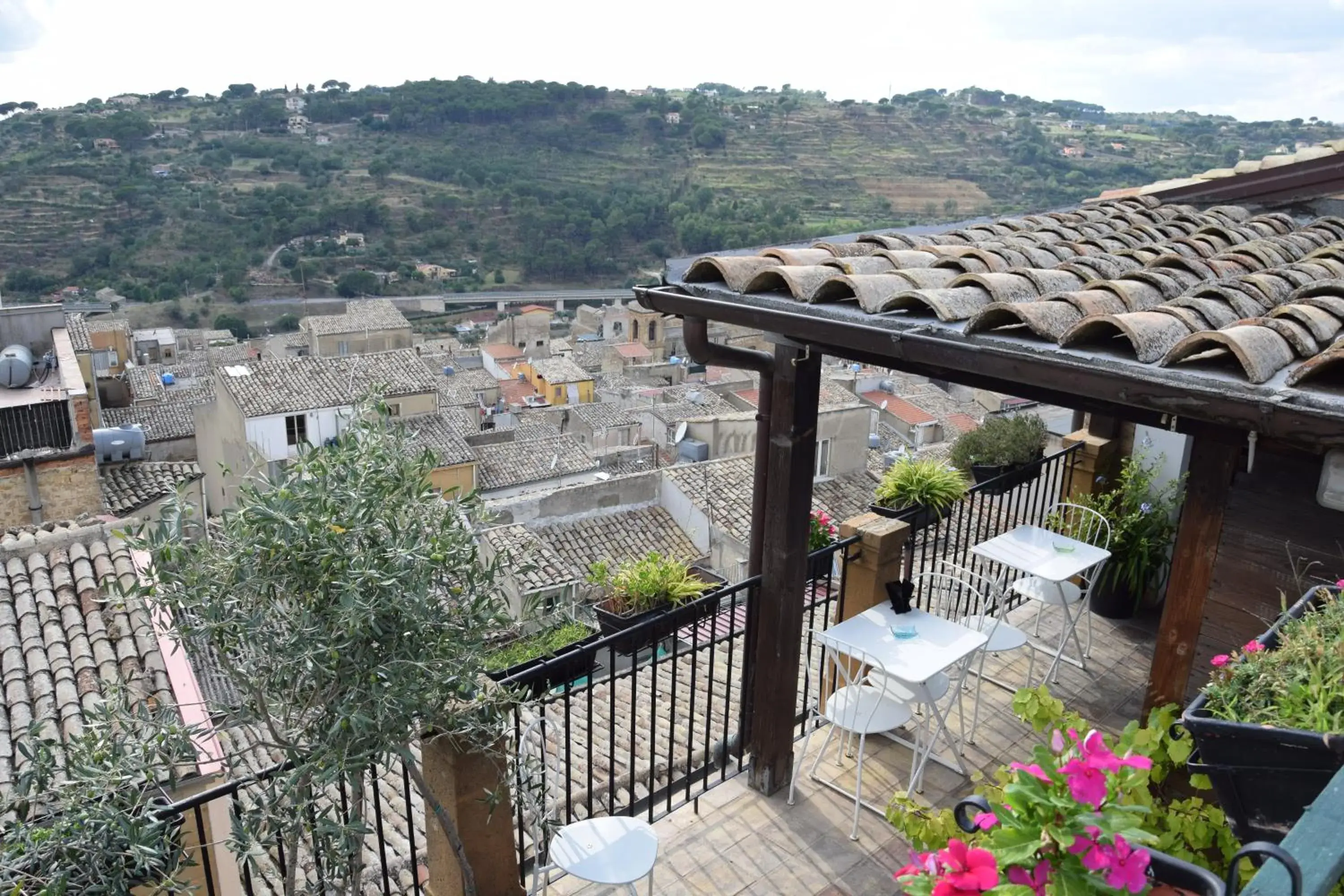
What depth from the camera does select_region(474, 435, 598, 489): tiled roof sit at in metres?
25.1

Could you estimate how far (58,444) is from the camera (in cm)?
1366

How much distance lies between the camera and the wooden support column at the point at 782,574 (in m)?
3.75

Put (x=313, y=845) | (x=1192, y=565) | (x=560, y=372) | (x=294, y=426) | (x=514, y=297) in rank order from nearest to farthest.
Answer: (x=313, y=845), (x=1192, y=565), (x=294, y=426), (x=560, y=372), (x=514, y=297)

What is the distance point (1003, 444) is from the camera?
27.2ft

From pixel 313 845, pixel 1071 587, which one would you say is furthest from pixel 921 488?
pixel 313 845

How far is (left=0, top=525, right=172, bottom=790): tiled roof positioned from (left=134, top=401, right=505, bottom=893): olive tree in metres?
2.75

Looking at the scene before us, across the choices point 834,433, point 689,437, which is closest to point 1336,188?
point 834,433

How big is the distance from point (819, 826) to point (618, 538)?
12523 mm

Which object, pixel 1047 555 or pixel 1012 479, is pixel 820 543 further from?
pixel 1047 555

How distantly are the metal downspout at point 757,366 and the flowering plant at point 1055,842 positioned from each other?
2411 millimetres

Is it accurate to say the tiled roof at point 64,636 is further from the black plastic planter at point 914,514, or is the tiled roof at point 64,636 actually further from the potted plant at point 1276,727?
the potted plant at point 1276,727

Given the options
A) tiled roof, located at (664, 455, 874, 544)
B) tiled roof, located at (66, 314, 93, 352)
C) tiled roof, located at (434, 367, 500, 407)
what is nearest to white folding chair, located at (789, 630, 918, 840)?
tiled roof, located at (664, 455, 874, 544)

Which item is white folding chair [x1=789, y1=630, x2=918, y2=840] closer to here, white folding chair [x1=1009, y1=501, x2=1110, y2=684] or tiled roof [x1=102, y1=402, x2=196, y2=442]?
white folding chair [x1=1009, y1=501, x2=1110, y2=684]

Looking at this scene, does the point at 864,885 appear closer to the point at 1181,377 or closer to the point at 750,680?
the point at 750,680
